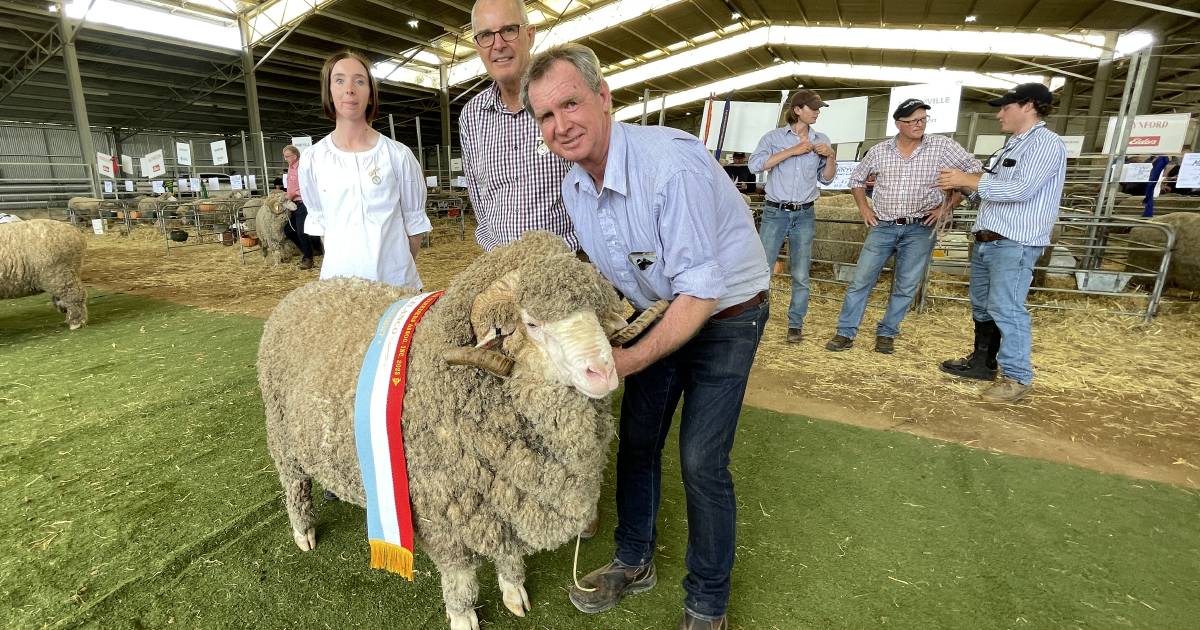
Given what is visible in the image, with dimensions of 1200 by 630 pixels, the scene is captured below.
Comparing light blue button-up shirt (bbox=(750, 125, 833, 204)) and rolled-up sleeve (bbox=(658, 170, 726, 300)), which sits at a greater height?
light blue button-up shirt (bbox=(750, 125, 833, 204))

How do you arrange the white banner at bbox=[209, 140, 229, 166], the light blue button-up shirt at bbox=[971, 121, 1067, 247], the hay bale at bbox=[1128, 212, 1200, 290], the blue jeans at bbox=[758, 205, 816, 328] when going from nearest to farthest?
→ the light blue button-up shirt at bbox=[971, 121, 1067, 247], the blue jeans at bbox=[758, 205, 816, 328], the hay bale at bbox=[1128, 212, 1200, 290], the white banner at bbox=[209, 140, 229, 166]

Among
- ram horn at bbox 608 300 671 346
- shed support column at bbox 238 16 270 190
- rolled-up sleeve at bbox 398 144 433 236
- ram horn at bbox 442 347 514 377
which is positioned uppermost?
shed support column at bbox 238 16 270 190

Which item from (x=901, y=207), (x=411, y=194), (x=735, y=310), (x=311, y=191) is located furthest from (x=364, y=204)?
(x=901, y=207)

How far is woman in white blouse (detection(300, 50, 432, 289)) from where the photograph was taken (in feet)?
7.98

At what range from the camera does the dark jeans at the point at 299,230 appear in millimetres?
8734

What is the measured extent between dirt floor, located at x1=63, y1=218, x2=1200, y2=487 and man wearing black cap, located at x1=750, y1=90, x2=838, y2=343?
740 mm

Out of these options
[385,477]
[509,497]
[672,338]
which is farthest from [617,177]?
[385,477]

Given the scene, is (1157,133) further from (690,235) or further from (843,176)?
(690,235)

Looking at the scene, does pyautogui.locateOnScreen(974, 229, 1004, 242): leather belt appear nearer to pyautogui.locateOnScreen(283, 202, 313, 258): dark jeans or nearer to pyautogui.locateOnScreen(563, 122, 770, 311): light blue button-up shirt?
pyautogui.locateOnScreen(563, 122, 770, 311): light blue button-up shirt

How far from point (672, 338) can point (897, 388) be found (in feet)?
12.0

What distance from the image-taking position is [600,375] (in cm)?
144

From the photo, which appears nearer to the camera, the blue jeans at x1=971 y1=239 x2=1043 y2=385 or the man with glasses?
the blue jeans at x1=971 y1=239 x2=1043 y2=385

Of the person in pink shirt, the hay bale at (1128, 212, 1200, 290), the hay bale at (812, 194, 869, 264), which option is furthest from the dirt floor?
the person in pink shirt

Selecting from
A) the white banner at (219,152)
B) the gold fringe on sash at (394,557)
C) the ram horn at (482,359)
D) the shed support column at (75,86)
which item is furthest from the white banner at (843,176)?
the shed support column at (75,86)
